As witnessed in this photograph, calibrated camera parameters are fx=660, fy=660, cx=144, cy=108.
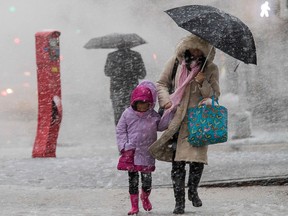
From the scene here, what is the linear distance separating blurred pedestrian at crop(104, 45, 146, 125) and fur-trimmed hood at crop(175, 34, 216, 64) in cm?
481

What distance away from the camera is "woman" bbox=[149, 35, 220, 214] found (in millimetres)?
5941

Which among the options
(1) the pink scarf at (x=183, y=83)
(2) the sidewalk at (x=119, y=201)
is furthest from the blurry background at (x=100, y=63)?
(1) the pink scarf at (x=183, y=83)

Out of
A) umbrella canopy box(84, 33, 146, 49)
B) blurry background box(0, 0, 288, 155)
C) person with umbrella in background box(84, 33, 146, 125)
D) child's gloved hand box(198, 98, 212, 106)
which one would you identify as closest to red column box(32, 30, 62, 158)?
umbrella canopy box(84, 33, 146, 49)

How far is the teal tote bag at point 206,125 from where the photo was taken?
5.84m

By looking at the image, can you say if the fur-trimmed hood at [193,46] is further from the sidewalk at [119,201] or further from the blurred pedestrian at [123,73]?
the blurred pedestrian at [123,73]

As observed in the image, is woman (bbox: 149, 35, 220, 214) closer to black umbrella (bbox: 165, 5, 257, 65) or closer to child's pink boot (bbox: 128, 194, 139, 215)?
black umbrella (bbox: 165, 5, 257, 65)

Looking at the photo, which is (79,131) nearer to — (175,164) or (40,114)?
(40,114)

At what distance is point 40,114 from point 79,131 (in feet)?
30.8

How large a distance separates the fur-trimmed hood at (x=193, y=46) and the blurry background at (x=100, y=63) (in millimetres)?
9485

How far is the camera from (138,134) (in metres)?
5.95

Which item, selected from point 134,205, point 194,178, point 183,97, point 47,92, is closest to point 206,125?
point 183,97

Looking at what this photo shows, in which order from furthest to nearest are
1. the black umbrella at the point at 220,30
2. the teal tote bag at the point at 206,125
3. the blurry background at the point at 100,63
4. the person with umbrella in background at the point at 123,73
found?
the blurry background at the point at 100,63, the person with umbrella in background at the point at 123,73, the teal tote bag at the point at 206,125, the black umbrella at the point at 220,30

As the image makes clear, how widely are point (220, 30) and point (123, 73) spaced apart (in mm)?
5196

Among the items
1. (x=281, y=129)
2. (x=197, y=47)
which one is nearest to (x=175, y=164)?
(x=197, y=47)
